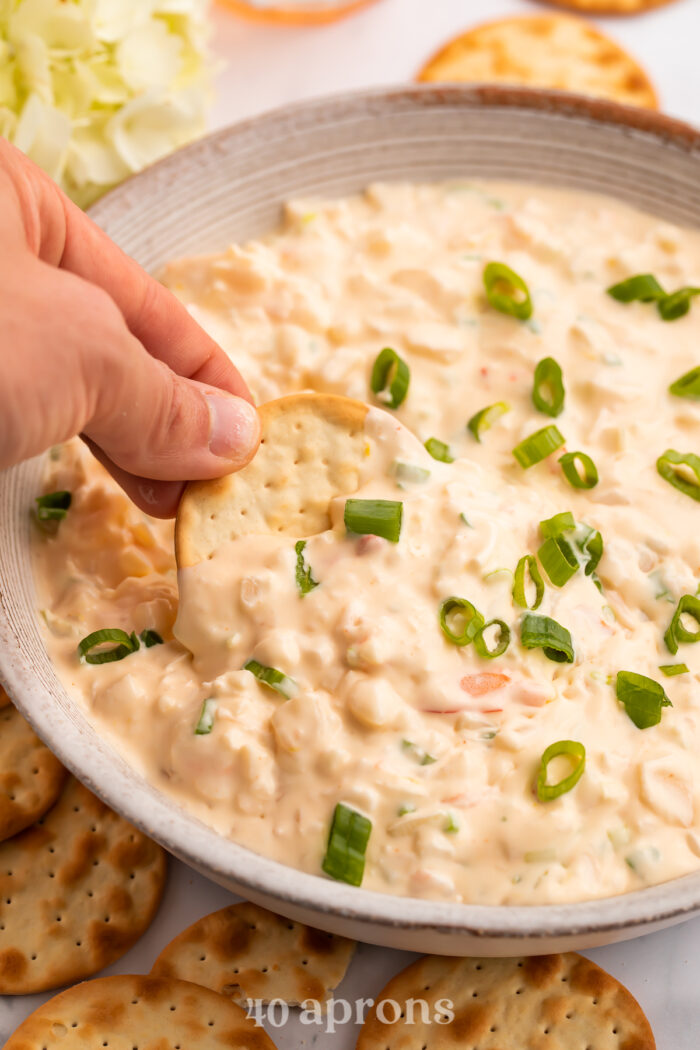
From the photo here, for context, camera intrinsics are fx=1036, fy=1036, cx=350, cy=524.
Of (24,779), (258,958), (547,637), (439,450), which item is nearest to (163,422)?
(439,450)

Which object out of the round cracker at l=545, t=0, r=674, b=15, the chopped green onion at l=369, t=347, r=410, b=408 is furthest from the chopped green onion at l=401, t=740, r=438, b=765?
the round cracker at l=545, t=0, r=674, b=15

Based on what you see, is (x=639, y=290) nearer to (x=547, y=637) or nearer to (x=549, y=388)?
(x=549, y=388)

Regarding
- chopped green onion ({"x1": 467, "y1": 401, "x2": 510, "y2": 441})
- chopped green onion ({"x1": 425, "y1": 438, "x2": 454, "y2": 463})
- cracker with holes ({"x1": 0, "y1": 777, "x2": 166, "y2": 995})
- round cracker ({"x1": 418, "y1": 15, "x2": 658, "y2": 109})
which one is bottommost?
cracker with holes ({"x1": 0, "y1": 777, "x2": 166, "y2": 995})

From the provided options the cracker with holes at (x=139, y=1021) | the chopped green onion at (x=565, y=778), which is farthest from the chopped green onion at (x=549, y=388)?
the cracker with holes at (x=139, y=1021)

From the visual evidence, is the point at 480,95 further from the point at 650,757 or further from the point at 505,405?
the point at 650,757

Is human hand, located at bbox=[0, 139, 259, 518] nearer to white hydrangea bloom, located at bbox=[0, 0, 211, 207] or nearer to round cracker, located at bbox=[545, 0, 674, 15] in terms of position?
white hydrangea bloom, located at bbox=[0, 0, 211, 207]

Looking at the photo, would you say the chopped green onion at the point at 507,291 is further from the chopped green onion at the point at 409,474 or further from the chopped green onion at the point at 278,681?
the chopped green onion at the point at 278,681
